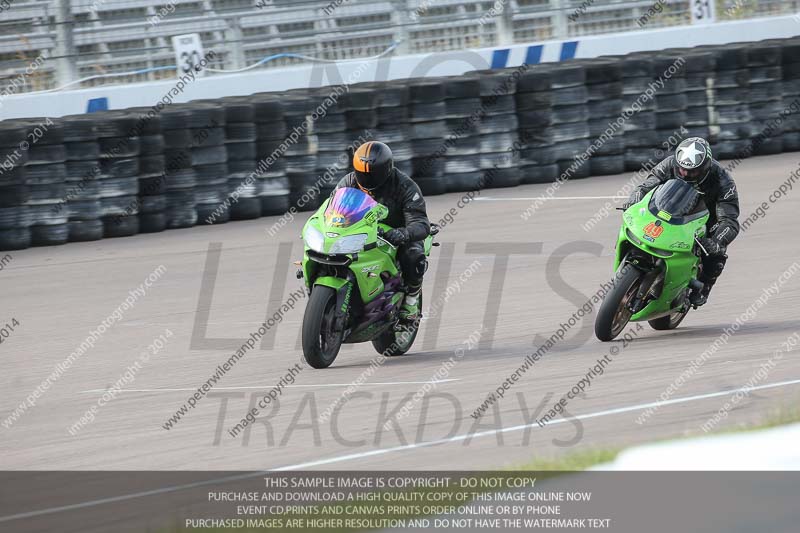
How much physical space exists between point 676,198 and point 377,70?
1027 cm

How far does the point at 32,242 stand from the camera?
15.2m

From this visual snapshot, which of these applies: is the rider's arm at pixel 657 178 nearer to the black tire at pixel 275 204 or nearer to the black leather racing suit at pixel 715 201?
the black leather racing suit at pixel 715 201

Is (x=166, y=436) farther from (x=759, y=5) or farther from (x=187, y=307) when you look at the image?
(x=759, y=5)

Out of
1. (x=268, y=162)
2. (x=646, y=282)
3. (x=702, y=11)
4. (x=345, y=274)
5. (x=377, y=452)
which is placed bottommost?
(x=268, y=162)

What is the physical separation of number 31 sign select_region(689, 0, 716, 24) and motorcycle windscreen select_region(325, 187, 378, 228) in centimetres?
1407

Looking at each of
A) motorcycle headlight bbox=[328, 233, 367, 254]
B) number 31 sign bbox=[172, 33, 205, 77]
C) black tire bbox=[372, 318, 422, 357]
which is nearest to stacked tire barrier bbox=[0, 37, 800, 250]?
number 31 sign bbox=[172, 33, 205, 77]

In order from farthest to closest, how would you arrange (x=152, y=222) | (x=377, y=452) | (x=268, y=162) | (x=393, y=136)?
(x=393, y=136)
(x=268, y=162)
(x=152, y=222)
(x=377, y=452)

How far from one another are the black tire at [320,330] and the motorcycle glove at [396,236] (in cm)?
64

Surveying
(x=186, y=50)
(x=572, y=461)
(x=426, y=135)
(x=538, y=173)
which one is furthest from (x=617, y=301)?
(x=186, y=50)

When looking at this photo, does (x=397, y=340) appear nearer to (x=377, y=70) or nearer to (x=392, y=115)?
(x=392, y=115)

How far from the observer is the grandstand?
55.9ft

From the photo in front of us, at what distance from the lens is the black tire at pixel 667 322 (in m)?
10.0

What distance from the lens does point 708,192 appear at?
9508 mm

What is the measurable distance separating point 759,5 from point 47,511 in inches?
737
